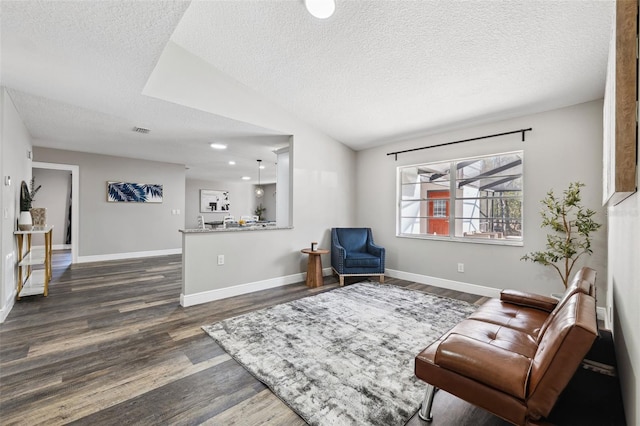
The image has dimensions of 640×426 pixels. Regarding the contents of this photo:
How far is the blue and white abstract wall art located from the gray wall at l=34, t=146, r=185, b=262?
92 millimetres

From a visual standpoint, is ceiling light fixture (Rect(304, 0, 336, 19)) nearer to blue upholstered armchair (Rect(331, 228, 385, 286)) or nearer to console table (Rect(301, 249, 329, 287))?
console table (Rect(301, 249, 329, 287))

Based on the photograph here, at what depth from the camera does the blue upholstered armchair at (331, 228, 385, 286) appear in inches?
176

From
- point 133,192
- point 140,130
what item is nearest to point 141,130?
point 140,130

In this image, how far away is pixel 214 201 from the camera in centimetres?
1088

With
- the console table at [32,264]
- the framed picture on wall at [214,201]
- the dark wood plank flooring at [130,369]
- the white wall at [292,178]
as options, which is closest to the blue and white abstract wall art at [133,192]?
the console table at [32,264]

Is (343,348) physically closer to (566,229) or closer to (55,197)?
(566,229)

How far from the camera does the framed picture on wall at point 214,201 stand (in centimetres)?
1059

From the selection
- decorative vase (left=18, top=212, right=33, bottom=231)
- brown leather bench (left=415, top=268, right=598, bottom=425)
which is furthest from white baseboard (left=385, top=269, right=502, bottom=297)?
decorative vase (left=18, top=212, right=33, bottom=231)

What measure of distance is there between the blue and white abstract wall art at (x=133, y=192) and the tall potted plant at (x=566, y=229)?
24.8ft

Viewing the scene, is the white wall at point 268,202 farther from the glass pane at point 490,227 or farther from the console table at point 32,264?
the glass pane at point 490,227

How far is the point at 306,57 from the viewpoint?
10.2 ft

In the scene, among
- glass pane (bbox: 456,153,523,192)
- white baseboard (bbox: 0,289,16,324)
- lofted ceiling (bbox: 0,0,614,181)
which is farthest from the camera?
glass pane (bbox: 456,153,523,192)

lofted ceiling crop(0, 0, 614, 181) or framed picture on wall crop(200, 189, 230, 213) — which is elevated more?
lofted ceiling crop(0, 0, 614, 181)

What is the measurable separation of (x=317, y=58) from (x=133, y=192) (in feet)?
18.5
